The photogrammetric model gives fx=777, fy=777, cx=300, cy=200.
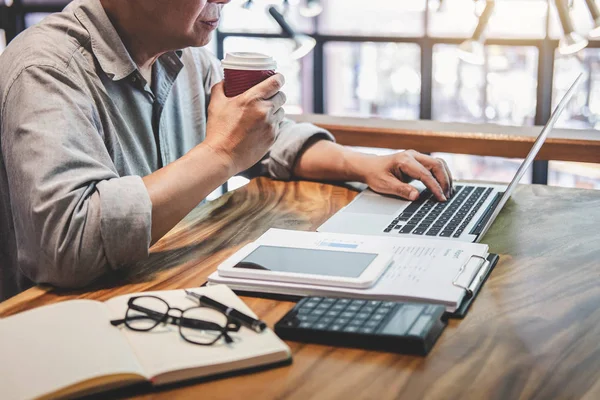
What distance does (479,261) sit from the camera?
1133 mm

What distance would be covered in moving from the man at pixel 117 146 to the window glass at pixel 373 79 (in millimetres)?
2518

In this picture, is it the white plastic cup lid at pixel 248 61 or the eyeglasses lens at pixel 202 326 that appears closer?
the eyeglasses lens at pixel 202 326

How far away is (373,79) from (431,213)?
122 inches

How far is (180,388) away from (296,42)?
1.41m

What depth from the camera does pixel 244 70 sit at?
1.32 meters

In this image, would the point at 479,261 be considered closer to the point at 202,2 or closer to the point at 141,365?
the point at 141,365

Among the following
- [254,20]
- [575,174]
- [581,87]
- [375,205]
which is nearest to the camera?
[375,205]

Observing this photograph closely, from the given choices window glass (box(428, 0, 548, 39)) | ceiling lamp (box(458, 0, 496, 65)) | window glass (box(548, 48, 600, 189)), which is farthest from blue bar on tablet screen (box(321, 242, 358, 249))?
window glass (box(548, 48, 600, 189))

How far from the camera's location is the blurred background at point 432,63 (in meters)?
3.70

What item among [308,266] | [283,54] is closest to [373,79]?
[283,54]

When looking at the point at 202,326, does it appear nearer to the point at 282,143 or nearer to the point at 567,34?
the point at 282,143

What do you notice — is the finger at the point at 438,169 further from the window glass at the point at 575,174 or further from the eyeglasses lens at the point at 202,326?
the window glass at the point at 575,174

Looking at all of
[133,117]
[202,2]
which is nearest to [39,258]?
[133,117]

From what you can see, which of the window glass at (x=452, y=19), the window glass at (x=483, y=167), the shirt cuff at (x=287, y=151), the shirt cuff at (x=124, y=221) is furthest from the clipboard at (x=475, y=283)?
the window glass at (x=483, y=167)
